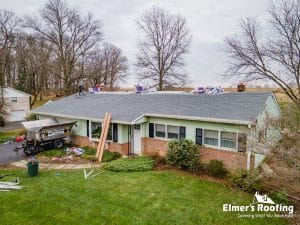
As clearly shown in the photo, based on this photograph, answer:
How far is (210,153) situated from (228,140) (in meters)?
1.26

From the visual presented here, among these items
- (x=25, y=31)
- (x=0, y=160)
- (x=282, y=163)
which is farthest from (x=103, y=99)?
(x=25, y=31)

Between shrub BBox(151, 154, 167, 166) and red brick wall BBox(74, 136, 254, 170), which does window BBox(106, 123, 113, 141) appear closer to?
red brick wall BBox(74, 136, 254, 170)

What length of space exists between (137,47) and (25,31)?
1556 centimetres

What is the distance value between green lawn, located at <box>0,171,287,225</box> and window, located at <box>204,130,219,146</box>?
238cm

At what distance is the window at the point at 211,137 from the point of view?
1353 cm

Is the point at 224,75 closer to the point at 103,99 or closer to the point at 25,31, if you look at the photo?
the point at 103,99

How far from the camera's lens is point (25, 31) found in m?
33.8

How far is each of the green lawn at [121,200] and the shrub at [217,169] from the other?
3.05 feet

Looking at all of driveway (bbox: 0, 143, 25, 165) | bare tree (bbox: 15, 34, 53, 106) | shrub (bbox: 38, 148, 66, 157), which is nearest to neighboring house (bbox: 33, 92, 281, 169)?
shrub (bbox: 38, 148, 66, 157)

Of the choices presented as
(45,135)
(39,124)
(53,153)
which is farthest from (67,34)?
(53,153)

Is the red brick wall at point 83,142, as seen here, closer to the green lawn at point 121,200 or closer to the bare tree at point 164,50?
the green lawn at point 121,200

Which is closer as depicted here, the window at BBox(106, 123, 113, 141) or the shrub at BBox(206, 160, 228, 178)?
the shrub at BBox(206, 160, 228, 178)

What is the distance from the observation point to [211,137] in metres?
13.7

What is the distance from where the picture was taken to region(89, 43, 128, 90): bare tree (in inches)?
1758
